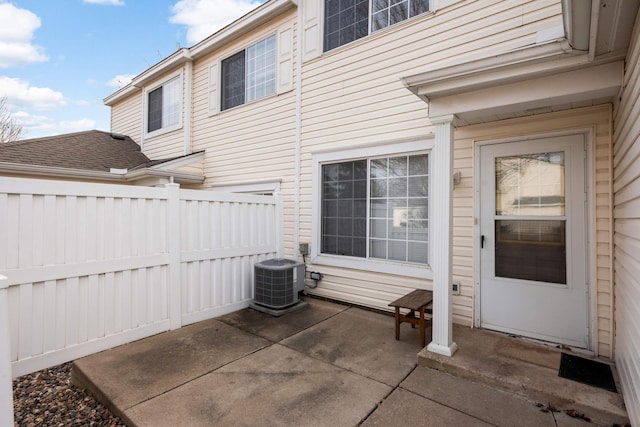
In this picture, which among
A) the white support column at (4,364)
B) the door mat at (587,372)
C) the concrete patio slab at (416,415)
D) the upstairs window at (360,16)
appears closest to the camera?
the white support column at (4,364)

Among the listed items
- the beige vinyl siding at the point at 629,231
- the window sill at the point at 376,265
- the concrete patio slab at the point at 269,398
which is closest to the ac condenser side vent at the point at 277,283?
the window sill at the point at 376,265

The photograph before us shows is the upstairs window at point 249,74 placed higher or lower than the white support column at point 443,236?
higher

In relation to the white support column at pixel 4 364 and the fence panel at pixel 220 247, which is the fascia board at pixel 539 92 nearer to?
the fence panel at pixel 220 247

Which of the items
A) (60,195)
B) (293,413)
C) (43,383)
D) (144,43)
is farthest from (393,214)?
(144,43)

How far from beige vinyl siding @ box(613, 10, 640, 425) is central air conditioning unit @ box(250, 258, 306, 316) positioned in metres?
3.55

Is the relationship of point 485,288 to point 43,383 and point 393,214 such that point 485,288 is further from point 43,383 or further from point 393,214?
point 43,383

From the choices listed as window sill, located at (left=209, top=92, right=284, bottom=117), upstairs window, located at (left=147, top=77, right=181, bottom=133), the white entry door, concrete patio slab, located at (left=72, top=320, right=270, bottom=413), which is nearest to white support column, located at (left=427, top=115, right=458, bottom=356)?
the white entry door

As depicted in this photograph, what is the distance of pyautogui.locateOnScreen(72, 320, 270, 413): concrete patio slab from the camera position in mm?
2557

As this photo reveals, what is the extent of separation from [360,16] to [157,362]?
5396mm

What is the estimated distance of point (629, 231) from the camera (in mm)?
2221

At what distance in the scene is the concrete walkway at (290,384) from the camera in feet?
7.30

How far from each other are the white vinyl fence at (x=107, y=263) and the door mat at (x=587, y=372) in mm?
3923

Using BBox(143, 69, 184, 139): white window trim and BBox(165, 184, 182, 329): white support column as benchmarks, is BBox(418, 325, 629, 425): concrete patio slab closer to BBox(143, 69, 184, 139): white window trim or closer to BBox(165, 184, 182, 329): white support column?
BBox(165, 184, 182, 329): white support column

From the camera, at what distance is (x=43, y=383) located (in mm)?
2918
